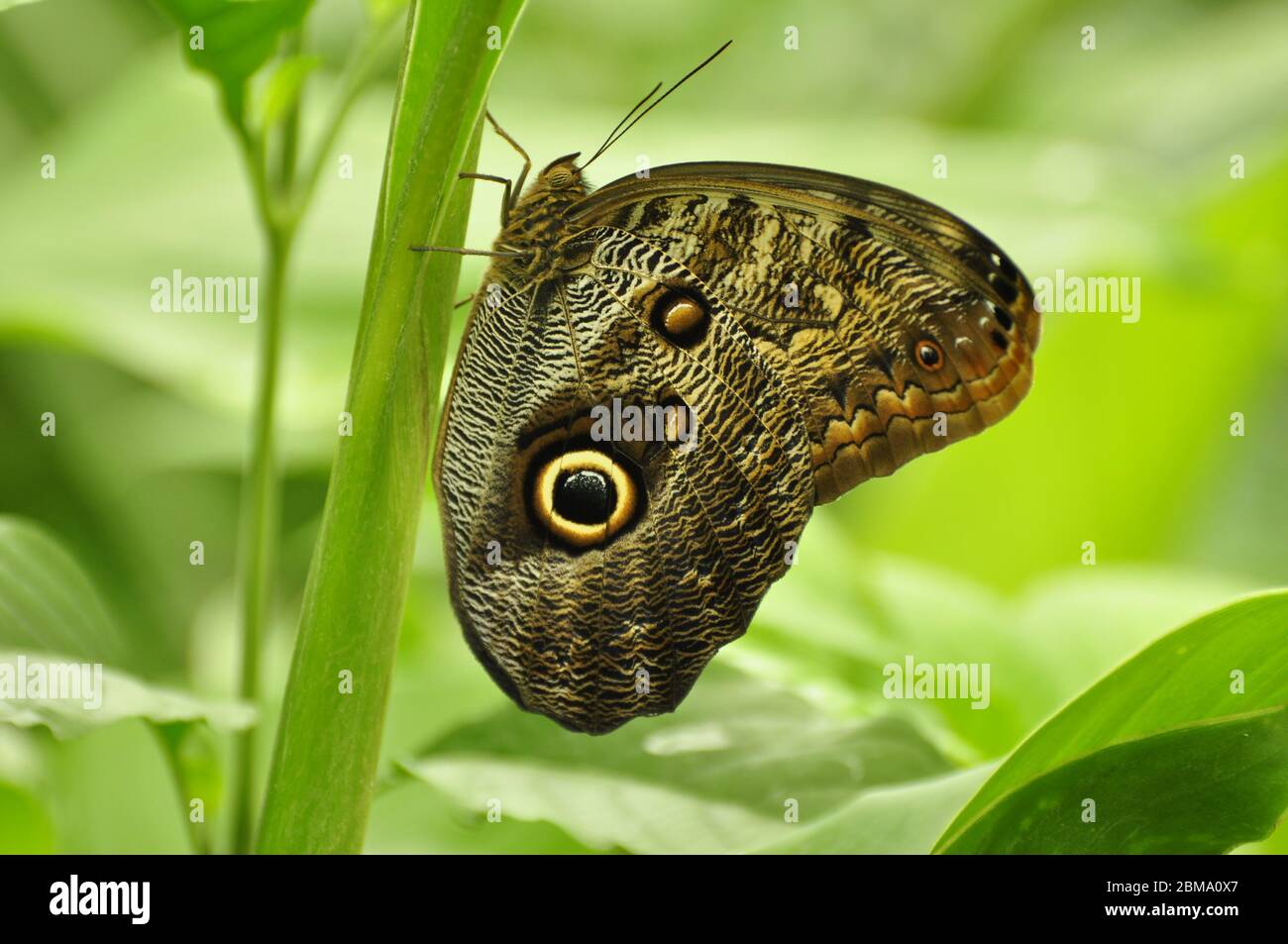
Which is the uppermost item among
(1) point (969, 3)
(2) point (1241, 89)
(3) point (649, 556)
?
(1) point (969, 3)

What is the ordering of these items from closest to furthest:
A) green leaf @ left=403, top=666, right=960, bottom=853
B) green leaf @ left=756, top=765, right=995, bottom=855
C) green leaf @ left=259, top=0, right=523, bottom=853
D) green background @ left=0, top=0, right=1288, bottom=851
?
green leaf @ left=259, top=0, right=523, bottom=853 < green leaf @ left=756, top=765, right=995, bottom=855 < green leaf @ left=403, top=666, right=960, bottom=853 < green background @ left=0, top=0, right=1288, bottom=851

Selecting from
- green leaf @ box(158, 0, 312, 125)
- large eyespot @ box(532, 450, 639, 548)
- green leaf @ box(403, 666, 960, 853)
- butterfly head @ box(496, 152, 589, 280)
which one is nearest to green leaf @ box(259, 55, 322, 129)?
green leaf @ box(158, 0, 312, 125)

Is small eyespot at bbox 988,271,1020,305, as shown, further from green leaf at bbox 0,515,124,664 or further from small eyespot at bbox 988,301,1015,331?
green leaf at bbox 0,515,124,664

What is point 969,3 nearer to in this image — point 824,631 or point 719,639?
point 824,631

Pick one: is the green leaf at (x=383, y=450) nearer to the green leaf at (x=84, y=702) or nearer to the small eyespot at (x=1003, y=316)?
the green leaf at (x=84, y=702)

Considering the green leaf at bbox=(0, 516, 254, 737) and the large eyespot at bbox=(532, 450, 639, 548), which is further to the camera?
the large eyespot at bbox=(532, 450, 639, 548)

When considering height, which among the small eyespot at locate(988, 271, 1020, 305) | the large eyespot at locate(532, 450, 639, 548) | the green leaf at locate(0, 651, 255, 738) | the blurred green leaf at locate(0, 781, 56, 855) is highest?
the small eyespot at locate(988, 271, 1020, 305)
